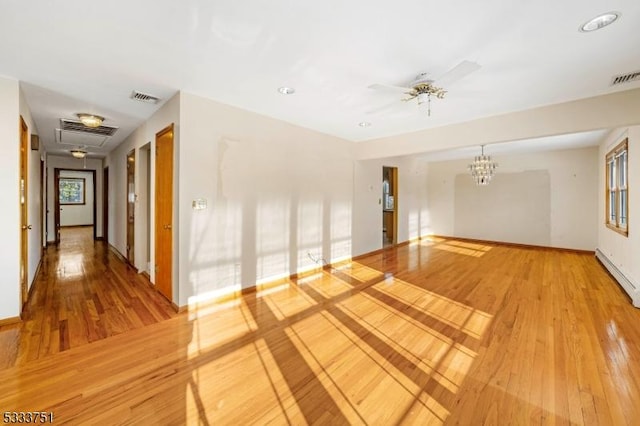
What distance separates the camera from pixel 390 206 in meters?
8.16

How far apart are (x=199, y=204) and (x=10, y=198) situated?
177cm

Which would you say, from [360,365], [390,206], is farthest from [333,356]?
[390,206]

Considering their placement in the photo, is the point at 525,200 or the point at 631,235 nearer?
the point at 631,235

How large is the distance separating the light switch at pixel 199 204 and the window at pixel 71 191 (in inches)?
442

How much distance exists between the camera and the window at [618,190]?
4.35m

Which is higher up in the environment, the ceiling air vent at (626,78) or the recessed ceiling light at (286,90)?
the recessed ceiling light at (286,90)

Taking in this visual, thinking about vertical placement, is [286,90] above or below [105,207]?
above

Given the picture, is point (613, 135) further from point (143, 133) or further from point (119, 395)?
point (143, 133)

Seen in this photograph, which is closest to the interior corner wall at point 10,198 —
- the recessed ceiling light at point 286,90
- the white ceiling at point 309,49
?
the white ceiling at point 309,49

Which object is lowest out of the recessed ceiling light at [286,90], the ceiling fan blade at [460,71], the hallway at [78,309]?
the hallway at [78,309]

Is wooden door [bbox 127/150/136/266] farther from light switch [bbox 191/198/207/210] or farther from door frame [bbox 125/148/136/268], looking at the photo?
light switch [bbox 191/198/207/210]

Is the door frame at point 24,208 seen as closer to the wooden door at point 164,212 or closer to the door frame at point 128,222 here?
the wooden door at point 164,212

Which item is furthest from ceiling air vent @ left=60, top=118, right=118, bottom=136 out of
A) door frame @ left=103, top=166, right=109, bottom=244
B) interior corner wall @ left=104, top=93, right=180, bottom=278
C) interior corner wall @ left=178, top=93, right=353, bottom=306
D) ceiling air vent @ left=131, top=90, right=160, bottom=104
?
door frame @ left=103, top=166, right=109, bottom=244

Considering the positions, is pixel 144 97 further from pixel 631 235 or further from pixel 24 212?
pixel 631 235
